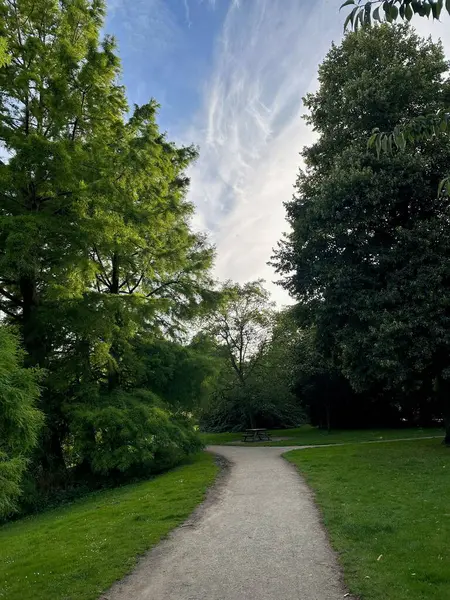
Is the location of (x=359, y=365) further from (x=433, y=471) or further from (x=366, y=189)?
(x=366, y=189)

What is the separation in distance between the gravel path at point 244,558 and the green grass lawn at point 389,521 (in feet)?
1.10

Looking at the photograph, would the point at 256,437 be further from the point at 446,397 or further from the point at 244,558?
the point at 244,558

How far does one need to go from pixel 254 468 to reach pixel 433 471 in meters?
5.44

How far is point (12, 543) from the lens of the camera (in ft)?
28.7

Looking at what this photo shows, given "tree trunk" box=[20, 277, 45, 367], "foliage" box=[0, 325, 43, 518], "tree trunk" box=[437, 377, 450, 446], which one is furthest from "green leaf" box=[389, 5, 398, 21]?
"tree trunk" box=[437, 377, 450, 446]

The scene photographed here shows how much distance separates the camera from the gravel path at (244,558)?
5.09 m

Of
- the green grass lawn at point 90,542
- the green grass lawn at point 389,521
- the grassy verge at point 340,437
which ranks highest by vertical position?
the grassy verge at point 340,437

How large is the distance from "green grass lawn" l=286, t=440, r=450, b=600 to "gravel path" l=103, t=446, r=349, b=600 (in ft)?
1.10

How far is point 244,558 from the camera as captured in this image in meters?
6.13

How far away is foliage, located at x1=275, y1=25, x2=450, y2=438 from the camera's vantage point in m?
14.8

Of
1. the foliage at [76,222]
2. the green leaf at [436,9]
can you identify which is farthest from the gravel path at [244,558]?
the foliage at [76,222]

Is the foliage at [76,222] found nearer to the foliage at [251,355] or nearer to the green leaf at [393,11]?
the green leaf at [393,11]

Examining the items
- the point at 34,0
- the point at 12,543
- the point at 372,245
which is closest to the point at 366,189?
the point at 372,245

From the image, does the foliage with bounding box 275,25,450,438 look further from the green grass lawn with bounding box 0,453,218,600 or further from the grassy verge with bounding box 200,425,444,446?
the grassy verge with bounding box 200,425,444,446
